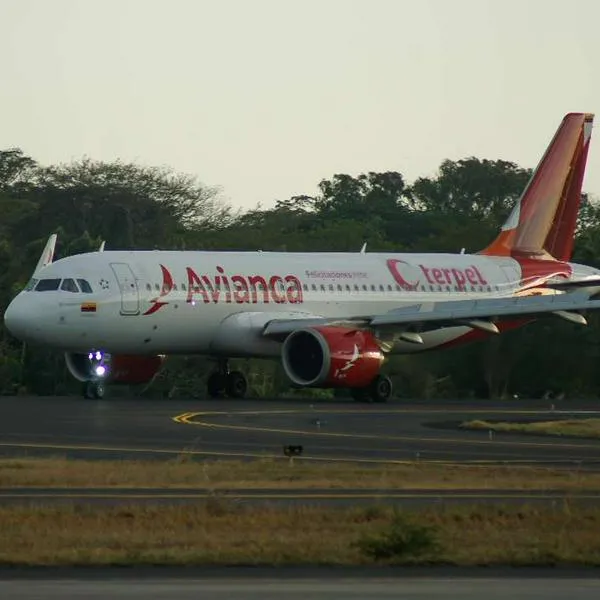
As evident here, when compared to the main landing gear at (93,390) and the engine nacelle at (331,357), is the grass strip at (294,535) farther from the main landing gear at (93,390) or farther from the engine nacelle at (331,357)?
the main landing gear at (93,390)

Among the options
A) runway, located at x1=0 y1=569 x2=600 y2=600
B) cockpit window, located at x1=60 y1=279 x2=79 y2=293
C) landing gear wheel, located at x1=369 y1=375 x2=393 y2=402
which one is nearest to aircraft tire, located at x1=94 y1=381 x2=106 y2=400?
cockpit window, located at x1=60 y1=279 x2=79 y2=293

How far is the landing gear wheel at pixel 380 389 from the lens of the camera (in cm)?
5347

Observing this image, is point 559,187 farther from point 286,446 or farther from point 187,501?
point 187,501

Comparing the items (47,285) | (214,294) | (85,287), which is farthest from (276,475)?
(214,294)

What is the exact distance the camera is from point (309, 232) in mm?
107750

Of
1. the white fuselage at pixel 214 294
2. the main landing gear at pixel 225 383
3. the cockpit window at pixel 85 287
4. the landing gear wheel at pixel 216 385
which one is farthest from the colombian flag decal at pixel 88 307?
the landing gear wheel at pixel 216 385

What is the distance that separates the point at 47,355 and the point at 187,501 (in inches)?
1686

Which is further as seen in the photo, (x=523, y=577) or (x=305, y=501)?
(x=305, y=501)

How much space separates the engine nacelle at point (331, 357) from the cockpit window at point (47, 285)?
6.14 meters

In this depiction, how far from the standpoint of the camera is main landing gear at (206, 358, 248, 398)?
5569 centimetres

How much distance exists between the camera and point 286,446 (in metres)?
33.1

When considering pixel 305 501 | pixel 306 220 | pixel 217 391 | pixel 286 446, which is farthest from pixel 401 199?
pixel 305 501

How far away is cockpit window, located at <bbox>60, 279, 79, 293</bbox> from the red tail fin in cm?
1649

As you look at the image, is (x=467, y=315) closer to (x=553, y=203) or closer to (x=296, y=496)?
(x=553, y=203)
